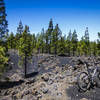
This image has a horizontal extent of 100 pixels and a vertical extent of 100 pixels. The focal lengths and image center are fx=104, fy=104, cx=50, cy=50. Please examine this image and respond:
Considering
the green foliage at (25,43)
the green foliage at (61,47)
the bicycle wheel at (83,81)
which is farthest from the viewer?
the green foliage at (61,47)

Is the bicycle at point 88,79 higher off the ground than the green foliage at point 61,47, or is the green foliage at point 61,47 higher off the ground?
the green foliage at point 61,47

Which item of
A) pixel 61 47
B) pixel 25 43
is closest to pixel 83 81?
pixel 25 43

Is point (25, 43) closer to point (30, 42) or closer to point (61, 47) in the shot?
point (30, 42)

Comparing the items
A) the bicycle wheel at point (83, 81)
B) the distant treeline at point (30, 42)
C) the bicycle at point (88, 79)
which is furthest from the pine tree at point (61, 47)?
the bicycle wheel at point (83, 81)

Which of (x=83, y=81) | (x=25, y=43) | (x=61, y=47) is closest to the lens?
(x=83, y=81)

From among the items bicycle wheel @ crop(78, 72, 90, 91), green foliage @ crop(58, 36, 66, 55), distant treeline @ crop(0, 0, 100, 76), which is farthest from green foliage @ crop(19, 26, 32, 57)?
green foliage @ crop(58, 36, 66, 55)

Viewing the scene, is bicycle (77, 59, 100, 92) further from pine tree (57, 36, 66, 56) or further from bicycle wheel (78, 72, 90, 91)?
pine tree (57, 36, 66, 56)

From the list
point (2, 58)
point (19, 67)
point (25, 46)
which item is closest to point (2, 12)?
point (2, 58)

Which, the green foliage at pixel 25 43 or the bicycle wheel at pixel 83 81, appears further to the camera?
the green foliage at pixel 25 43

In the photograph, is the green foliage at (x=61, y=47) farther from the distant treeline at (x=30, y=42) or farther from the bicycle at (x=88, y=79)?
the bicycle at (x=88, y=79)

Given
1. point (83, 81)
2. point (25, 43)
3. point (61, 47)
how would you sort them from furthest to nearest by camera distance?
point (61, 47)
point (25, 43)
point (83, 81)

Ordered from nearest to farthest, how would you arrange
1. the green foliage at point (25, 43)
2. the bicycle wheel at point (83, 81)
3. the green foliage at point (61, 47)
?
the bicycle wheel at point (83, 81), the green foliage at point (25, 43), the green foliage at point (61, 47)

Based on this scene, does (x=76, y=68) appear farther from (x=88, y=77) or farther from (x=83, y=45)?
(x=83, y=45)

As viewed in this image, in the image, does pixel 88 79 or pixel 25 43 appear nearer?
pixel 88 79
